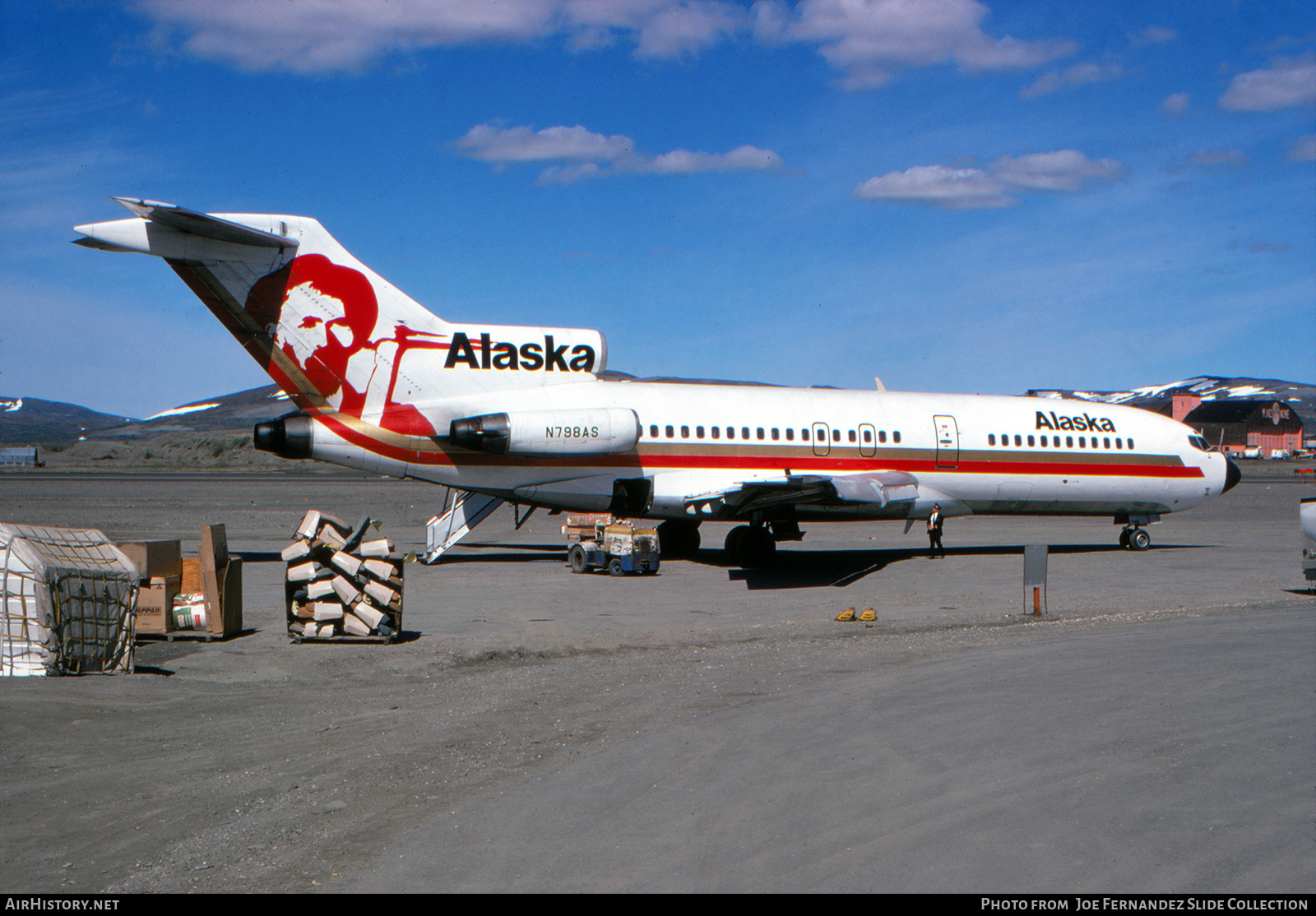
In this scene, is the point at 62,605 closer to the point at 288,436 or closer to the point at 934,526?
the point at 288,436

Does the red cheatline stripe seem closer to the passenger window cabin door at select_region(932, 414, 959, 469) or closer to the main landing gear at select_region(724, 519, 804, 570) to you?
the passenger window cabin door at select_region(932, 414, 959, 469)

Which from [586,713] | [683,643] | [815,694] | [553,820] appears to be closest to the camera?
[553,820]

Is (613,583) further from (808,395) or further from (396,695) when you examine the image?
(396,695)

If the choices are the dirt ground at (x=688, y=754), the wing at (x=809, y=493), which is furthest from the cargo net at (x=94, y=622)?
the wing at (x=809, y=493)

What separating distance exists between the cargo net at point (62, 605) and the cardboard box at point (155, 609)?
189 cm

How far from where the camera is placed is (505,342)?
21.3 metres

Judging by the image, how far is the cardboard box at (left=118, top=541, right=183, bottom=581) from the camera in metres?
12.9

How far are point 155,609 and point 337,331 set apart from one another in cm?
843

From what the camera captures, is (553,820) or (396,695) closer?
(553,820)

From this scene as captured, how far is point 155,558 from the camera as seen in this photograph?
13.1 metres

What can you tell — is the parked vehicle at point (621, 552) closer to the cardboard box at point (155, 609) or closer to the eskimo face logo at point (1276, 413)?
the cardboard box at point (155, 609)

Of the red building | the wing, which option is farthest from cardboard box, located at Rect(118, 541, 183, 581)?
the red building

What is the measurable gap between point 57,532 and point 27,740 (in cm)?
367

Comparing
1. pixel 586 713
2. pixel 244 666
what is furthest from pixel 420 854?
pixel 244 666
